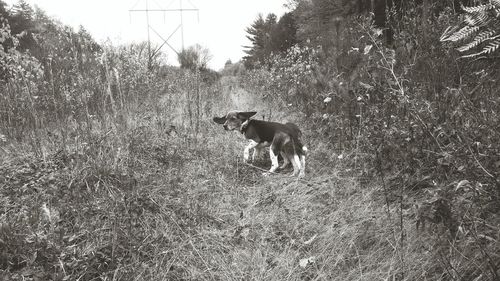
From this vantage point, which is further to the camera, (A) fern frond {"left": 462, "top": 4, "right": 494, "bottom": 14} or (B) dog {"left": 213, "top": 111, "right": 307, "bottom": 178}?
(B) dog {"left": 213, "top": 111, "right": 307, "bottom": 178}

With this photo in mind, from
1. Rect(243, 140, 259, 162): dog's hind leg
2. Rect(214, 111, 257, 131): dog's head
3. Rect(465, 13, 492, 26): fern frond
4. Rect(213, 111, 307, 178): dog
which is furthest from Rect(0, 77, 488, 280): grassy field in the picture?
Rect(465, 13, 492, 26): fern frond

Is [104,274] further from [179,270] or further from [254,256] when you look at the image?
[254,256]

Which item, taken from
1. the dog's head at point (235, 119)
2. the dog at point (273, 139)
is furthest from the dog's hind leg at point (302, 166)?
the dog's head at point (235, 119)

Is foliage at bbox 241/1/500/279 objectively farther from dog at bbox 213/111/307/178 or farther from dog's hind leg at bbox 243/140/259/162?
dog's hind leg at bbox 243/140/259/162

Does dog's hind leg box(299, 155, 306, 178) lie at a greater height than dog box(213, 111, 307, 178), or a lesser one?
lesser

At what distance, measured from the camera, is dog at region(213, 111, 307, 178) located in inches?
177

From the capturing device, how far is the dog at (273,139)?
450cm

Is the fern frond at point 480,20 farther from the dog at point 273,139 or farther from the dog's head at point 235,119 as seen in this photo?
the dog's head at point 235,119

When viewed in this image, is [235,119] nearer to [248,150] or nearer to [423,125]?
[248,150]

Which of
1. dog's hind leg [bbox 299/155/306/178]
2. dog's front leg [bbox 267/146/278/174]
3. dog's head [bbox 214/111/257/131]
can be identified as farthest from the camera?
dog's head [bbox 214/111/257/131]

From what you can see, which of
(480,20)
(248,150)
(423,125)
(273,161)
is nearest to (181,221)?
(423,125)

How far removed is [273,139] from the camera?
4.85 meters

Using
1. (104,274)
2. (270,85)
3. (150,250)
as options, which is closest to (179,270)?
(150,250)

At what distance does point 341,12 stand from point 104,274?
35.3ft
